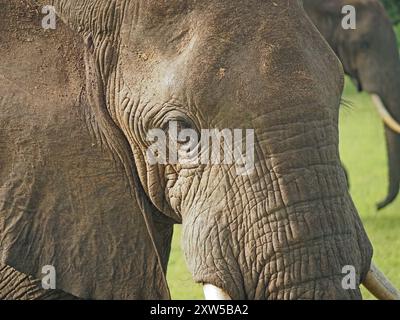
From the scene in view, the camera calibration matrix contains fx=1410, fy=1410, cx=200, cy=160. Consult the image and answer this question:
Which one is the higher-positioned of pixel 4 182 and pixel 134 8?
pixel 134 8

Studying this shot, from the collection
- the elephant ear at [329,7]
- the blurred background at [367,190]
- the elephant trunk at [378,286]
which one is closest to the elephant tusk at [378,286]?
the elephant trunk at [378,286]

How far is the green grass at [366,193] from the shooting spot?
711 cm

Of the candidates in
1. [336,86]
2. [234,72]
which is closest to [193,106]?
[234,72]

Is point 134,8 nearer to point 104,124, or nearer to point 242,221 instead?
point 104,124

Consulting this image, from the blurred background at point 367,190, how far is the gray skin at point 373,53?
12.3 inches

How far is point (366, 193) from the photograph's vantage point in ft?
36.4

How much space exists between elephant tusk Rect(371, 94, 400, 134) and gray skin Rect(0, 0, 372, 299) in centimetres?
520

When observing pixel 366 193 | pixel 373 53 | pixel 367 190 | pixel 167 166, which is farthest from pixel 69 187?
pixel 367 190

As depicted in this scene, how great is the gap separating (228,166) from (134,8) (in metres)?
0.50

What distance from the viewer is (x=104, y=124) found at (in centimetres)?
379

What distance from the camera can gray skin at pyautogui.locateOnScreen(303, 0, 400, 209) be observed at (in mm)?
9078

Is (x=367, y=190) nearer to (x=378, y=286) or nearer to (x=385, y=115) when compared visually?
(x=385, y=115)

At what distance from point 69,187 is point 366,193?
7.47m

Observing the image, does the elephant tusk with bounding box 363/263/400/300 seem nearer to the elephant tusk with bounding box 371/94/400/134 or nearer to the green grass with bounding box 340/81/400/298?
the green grass with bounding box 340/81/400/298
